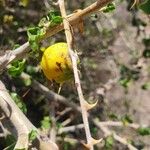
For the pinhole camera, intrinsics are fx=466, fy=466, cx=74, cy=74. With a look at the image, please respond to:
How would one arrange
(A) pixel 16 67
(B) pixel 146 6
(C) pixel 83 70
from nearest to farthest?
(B) pixel 146 6 → (A) pixel 16 67 → (C) pixel 83 70

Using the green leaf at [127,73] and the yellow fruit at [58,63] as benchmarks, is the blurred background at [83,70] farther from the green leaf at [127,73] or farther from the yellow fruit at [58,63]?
the yellow fruit at [58,63]

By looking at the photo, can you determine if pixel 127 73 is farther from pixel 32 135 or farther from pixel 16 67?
pixel 32 135

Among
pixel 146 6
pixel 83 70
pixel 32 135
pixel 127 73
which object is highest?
pixel 146 6

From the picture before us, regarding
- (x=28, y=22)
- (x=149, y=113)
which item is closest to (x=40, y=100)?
(x=28, y=22)

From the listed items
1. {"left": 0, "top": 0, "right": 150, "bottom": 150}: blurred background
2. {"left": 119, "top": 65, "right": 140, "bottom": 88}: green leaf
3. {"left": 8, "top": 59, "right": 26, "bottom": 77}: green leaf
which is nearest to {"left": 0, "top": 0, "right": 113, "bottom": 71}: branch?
{"left": 8, "top": 59, "right": 26, "bottom": 77}: green leaf

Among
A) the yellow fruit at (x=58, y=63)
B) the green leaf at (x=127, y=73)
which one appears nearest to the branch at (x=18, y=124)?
the yellow fruit at (x=58, y=63)

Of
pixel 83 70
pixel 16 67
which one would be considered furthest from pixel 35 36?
pixel 83 70

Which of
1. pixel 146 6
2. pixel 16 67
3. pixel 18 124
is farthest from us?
pixel 16 67

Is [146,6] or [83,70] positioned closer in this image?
[146,6]

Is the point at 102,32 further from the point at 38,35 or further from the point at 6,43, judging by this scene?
the point at 38,35
